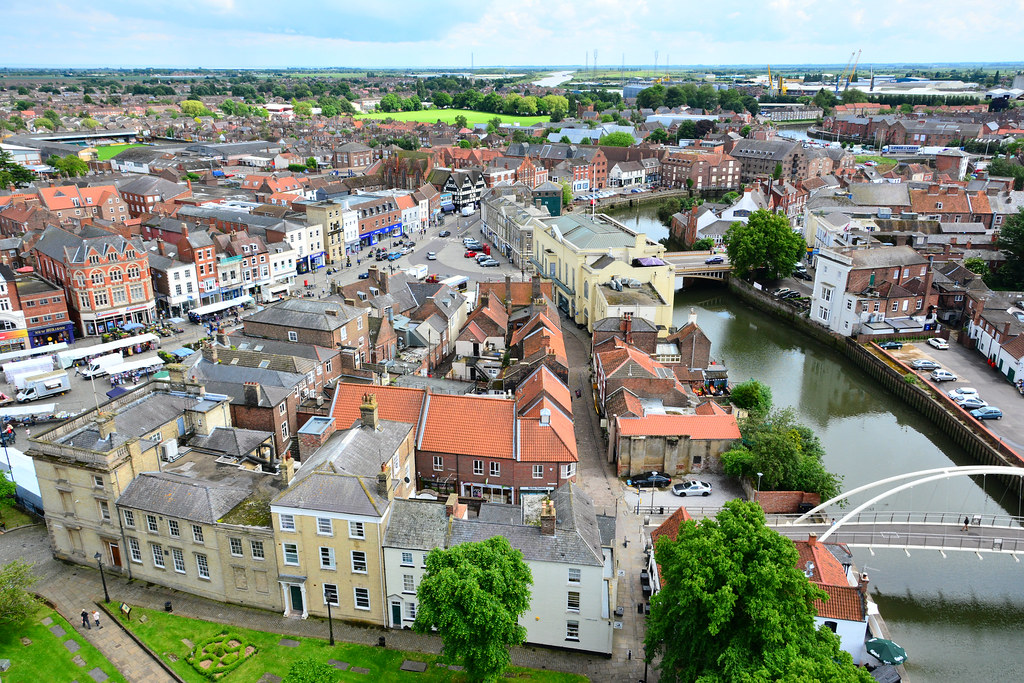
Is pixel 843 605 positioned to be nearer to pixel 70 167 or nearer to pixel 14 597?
pixel 14 597

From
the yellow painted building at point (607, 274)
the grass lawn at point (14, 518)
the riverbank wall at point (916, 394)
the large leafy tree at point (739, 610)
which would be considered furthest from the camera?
the yellow painted building at point (607, 274)

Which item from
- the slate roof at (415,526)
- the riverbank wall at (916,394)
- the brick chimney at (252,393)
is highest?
the brick chimney at (252,393)

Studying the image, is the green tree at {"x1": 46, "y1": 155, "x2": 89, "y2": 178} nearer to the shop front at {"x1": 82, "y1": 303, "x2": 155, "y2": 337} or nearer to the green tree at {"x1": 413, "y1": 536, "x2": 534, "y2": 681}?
the shop front at {"x1": 82, "y1": 303, "x2": 155, "y2": 337}

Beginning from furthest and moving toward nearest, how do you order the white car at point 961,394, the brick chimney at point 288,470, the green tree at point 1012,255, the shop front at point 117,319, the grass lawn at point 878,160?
the grass lawn at point 878,160, the green tree at point 1012,255, the shop front at point 117,319, the white car at point 961,394, the brick chimney at point 288,470

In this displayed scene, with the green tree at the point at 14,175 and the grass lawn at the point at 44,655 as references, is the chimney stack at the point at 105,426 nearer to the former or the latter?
the grass lawn at the point at 44,655

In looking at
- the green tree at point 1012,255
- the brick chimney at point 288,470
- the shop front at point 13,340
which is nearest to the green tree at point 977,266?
the green tree at point 1012,255

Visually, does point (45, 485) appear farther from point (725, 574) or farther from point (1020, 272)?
point (1020, 272)
